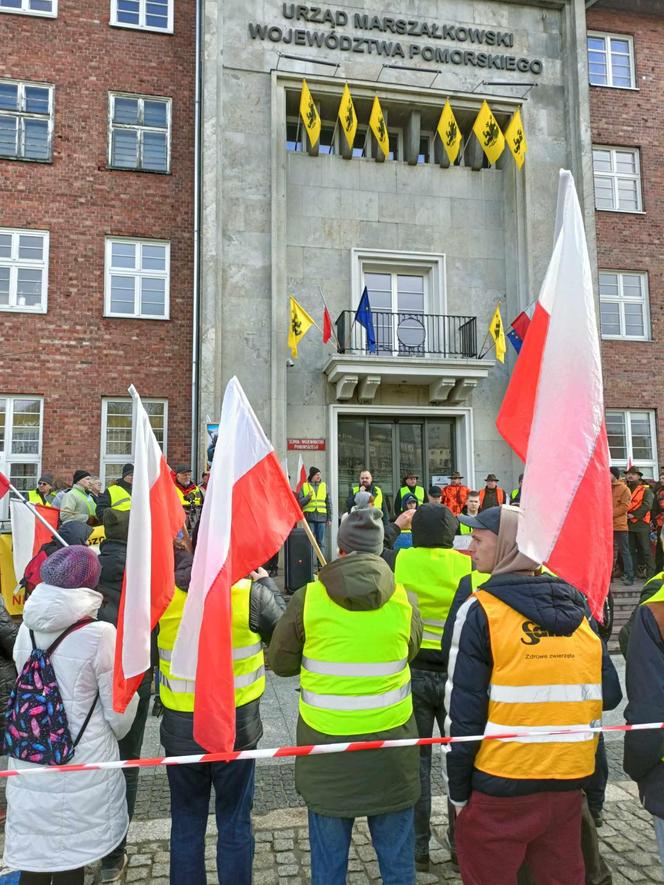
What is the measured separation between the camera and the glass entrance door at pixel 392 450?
15.2 meters

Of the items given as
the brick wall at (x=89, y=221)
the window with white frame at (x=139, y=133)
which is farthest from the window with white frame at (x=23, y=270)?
the window with white frame at (x=139, y=133)

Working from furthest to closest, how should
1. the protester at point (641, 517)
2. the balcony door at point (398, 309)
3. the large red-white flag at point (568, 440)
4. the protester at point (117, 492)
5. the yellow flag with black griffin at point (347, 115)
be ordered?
the balcony door at point (398, 309), the yellow flag with black griffin at point (347, 115), the protester at point (641, 517), the protester at point (117, 492), the large red-white flag at point (568, 440)

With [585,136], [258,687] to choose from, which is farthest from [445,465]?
[258,687]

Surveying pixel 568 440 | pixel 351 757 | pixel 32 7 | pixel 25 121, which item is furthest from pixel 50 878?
pixel 32 7

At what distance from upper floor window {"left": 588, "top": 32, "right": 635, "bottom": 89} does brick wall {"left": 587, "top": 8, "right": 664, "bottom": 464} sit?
0.57 ft

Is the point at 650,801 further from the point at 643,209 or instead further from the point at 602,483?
the point at 643,209

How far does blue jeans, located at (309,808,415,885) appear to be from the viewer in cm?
283

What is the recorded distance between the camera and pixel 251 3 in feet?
48.0

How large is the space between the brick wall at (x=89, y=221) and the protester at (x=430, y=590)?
11155 mm

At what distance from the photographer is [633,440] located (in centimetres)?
1650

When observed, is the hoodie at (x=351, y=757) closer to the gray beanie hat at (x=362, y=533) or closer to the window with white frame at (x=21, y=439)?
the gray beanie hat at (x=362, y=533)

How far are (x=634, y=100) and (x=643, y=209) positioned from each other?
2.93m

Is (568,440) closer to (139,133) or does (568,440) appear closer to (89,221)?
(89,221)

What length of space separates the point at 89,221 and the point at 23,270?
1762mm
